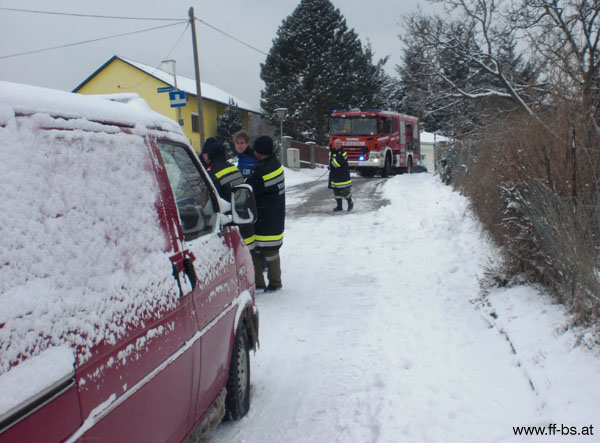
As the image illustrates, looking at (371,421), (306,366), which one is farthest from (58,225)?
(306,366)

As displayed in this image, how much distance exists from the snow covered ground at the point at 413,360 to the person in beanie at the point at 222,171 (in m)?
1.39

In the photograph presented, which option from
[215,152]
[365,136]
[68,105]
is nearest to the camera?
[68,105]

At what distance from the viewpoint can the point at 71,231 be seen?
1.63 meters

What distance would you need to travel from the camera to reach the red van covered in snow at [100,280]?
1389 millimetres

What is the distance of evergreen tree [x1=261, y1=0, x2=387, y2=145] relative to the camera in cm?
3484

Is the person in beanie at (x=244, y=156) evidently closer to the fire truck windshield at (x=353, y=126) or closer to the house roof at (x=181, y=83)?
the fire truck windshield at (x=353, y=126)

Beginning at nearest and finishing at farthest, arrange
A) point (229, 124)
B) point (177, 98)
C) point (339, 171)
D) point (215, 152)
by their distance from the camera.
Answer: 1. point (215, 152)
2. point (339, 171)
3. point (177, 98)
4. point (229, 124)

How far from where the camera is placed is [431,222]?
31.2ft

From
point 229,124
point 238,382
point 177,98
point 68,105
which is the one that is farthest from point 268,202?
point 229,124

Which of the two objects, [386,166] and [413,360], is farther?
[386,166]

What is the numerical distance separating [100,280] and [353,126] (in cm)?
2050

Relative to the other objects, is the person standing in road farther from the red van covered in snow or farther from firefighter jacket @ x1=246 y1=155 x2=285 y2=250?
the red van covered in snow

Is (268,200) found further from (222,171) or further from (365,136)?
(365,136)

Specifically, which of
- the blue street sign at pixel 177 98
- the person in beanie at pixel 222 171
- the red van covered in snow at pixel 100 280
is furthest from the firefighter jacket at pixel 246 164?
the blue street sign at pixel 177 98
